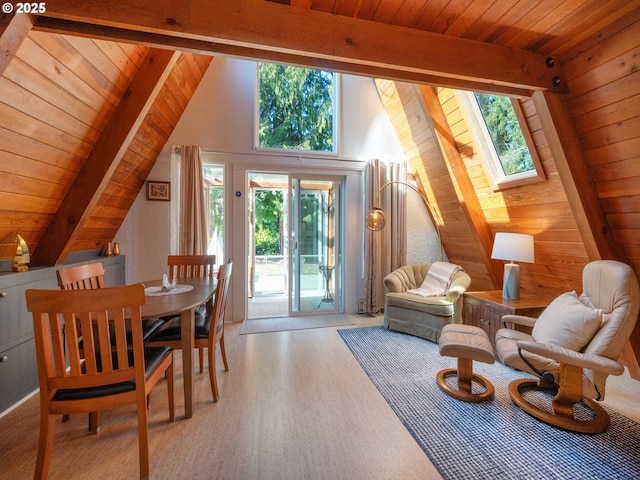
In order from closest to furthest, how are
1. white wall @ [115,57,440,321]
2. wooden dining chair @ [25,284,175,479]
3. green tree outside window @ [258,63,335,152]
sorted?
wooden dining chair @ [25,284,175,479] < white wall @ [115,57,440,321] < green tree outside window @ [258,63,335,152]

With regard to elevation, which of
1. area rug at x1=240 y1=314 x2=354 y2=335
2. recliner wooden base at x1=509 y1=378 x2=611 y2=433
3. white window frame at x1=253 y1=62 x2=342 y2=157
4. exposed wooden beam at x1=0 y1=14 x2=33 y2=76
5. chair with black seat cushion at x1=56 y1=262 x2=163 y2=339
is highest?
white window frame at x1=253 y1=62 x2=342 y2=157

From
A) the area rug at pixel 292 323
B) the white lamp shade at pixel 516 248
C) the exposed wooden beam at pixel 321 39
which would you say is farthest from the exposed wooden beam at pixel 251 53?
the area rug at pixel 292 323

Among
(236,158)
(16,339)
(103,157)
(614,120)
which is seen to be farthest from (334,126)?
(16,339)

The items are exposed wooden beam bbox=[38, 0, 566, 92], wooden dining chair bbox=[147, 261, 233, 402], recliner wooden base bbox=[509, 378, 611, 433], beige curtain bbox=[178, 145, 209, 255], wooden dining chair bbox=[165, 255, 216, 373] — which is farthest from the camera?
beige curtain bbox=[178, 145, 209, 255]

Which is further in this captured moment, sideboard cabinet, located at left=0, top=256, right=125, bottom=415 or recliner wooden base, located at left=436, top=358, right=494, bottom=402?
recliner wooden base, located at left=436, top=358, right=494, bottom=402

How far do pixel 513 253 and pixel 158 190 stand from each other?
4124mm

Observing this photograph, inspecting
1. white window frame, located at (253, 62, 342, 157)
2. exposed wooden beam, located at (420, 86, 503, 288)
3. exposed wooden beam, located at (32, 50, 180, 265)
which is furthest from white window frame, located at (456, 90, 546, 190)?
exposed wooden beam, located at (32, 50, 180, 265)

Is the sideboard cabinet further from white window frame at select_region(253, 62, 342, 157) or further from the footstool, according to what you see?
the footstool

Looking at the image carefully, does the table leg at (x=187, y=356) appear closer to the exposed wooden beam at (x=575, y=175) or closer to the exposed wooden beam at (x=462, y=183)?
the exposed wooden beam at (x=575, y=175)

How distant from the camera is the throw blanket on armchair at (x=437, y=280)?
3.38 m

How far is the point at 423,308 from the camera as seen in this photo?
3.17 metres

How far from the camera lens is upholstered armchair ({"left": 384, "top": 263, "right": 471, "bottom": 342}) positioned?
3062mm

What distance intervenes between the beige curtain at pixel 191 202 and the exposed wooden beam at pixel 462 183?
9.13 feet

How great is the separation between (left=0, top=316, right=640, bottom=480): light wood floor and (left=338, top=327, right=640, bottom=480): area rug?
4.8 inches
